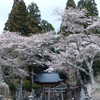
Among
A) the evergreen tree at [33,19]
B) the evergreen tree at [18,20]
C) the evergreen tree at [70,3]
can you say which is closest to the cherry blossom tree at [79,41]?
the evergreen tree at [33,19]

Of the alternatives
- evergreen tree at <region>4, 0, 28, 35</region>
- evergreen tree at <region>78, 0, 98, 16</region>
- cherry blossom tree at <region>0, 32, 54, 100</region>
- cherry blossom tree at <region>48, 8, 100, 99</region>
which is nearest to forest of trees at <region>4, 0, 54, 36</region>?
evergreen tree at <region>4, 0, 28, 35</region>

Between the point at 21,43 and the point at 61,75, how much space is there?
809 cm

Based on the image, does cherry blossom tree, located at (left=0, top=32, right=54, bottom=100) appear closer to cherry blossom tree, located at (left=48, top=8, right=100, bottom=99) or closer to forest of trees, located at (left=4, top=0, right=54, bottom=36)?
cherry blossom tree, located at (left=48, top=8, right=100, bottom=99)

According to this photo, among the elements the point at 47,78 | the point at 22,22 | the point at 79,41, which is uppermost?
the point at 22,22

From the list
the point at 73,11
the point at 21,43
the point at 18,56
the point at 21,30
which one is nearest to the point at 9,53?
the point at 18,56

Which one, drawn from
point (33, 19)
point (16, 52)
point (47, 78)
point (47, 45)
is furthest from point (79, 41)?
point (47, 78)

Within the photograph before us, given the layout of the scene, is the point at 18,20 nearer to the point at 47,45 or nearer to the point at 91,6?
the point at 47,45

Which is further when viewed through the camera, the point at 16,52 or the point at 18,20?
the point at 18,20

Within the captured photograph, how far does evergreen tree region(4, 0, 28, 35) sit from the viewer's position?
53.9 feet

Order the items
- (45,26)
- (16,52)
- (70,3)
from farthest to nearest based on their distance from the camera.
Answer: (45,26) → (70,3) → (16,52)

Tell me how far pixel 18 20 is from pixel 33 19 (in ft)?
4.43

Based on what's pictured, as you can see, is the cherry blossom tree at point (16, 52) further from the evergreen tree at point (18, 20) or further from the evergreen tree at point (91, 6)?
the evergreen tree at point (91, 6)

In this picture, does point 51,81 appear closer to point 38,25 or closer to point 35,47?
point 38,25

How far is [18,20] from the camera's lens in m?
16.8
